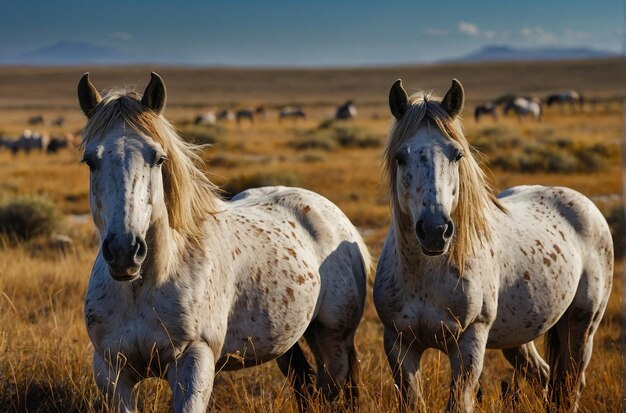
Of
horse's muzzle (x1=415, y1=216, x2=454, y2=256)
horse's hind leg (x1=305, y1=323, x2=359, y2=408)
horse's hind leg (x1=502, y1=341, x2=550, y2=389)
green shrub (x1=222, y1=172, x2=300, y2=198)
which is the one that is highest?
horse's muzzle (x1=415, y1=216, x2=454, y2=256)

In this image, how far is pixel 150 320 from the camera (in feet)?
11.4

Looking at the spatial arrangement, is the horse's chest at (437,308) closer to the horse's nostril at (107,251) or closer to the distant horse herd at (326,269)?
the distant horse herd at (326,269)

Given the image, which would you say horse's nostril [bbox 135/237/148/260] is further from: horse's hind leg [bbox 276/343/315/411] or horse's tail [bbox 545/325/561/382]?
horse's tail [bbox 545/325/561/382]

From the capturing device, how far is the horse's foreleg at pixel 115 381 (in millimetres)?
3510

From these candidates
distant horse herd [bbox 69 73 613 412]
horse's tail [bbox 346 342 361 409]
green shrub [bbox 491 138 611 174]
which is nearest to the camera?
distant horse herd [bbox 69 73 613 412]

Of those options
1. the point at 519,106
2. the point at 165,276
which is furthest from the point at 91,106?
the point at 519,106

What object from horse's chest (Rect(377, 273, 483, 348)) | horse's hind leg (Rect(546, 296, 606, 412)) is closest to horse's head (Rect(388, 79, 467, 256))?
horse's chest (Rect(377, 273, 483, 348))

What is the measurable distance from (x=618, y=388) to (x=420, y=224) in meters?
2.08

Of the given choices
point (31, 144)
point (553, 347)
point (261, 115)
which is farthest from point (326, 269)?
point (261, 115)

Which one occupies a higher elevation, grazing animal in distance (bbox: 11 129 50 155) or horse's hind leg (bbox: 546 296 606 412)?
horse's hind leg (bbox: 546 296 606 412)

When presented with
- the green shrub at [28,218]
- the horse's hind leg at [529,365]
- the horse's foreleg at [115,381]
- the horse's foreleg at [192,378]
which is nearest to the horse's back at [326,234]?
the horse's foreleg at [192,378]

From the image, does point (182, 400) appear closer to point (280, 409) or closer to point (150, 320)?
point (150, 320)

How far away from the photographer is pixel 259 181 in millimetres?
16375

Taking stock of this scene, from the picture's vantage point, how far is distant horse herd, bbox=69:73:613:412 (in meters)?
3.47
